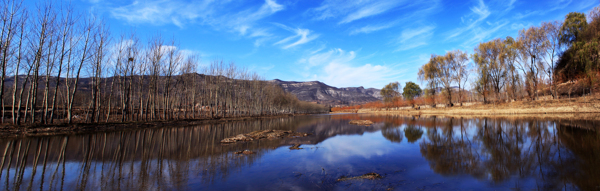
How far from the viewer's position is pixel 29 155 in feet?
28.3

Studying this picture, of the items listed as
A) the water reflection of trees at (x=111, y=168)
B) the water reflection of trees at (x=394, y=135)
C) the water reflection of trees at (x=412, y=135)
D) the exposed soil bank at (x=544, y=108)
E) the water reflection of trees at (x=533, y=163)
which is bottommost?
the water reflection of trees at (x=394, y=135)

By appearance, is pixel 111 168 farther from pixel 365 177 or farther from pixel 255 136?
pixel 255 136

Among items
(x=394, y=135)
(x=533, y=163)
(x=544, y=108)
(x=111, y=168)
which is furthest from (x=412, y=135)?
(x=544, y=108)

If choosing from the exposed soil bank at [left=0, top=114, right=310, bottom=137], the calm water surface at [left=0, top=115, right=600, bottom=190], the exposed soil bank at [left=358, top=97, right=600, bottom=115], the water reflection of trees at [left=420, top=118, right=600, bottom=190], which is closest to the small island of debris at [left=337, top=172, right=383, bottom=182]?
the calm water surface at [left=0, top=115, right=600, bottom=190]

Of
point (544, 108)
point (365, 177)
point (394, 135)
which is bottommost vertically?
point (394, 135)

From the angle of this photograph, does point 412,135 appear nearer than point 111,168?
No

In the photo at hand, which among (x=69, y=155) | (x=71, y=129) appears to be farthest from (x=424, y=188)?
(x=71, y=129)

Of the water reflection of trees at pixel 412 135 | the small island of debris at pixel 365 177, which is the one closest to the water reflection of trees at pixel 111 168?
the small island of debris at pixel 365 177

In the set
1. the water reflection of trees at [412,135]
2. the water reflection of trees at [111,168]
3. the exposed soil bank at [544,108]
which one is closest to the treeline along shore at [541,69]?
the exposed soil bank at [544,108]

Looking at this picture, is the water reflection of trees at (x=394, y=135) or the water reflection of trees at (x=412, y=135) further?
the water reflection of trees at (x=394, y=135)

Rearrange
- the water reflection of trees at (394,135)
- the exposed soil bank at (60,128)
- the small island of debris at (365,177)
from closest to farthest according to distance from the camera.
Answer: the small island of debris at (365,177)
the water reflection of trees at (394,135)
the exposed soil bank at (60,128)

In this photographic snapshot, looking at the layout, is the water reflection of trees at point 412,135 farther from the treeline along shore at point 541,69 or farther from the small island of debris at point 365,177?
the treeline along shore at point 541,69

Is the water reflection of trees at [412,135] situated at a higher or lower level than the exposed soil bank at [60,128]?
lower

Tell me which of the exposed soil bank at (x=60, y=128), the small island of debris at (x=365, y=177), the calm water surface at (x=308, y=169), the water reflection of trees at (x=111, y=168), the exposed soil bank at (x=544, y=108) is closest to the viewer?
the calm water surface at (x=308, y=169)
